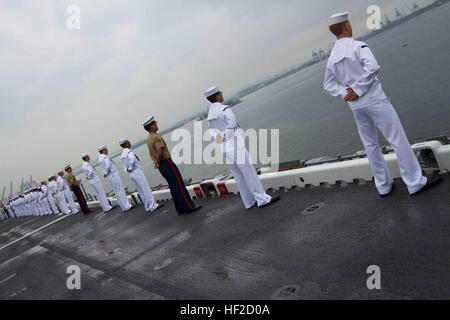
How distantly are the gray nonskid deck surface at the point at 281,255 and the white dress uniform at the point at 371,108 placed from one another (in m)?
0.27

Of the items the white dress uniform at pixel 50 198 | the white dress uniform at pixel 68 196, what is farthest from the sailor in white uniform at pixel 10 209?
the white dress uniform at pixel 68 196

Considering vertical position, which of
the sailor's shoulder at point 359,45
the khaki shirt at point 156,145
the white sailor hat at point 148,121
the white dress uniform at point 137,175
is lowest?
the white dress uniform at point 137,175

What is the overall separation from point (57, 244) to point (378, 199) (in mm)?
8264

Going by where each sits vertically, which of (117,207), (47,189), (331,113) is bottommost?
(331,113)

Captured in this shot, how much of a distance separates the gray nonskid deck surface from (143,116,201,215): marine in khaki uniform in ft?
1.93

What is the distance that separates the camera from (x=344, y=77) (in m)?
4.57

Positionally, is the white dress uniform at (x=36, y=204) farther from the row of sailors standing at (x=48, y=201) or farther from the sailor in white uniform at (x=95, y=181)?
the sailor in white uniform at (x=95, y=181)

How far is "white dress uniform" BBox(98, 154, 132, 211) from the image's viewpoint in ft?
38.0

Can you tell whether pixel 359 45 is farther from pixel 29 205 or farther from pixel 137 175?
pixel 29 205

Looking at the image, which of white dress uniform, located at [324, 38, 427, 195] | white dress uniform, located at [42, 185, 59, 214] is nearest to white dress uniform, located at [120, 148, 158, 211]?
white dress uniform, located at [324, 38, 427, 195]

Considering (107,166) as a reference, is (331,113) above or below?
below

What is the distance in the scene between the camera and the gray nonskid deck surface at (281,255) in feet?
9.61
